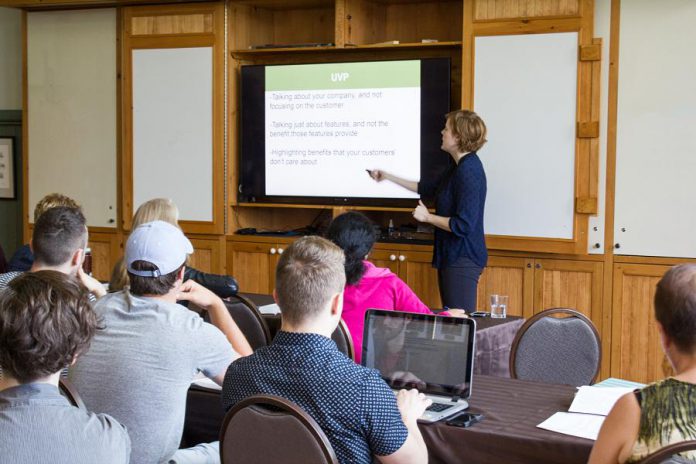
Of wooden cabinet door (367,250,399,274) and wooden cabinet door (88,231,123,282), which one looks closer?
wooden cabinet door (367,250,399,274)

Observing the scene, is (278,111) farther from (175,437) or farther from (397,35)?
(175,437)

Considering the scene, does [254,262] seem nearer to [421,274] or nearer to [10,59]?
[421,274]

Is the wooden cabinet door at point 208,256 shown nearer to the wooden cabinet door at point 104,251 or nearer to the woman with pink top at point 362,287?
the wooden cabinet door at point 104,251

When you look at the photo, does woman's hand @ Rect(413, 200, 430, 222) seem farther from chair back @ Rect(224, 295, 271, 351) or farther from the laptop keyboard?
the laptop keyboard

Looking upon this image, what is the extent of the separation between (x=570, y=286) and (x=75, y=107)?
366 centimetres

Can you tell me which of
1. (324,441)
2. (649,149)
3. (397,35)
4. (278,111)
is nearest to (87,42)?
(278,111)

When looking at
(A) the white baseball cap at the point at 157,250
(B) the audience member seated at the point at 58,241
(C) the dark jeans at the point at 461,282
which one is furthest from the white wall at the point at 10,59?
(A) the white baseball cap at the point at 157,250

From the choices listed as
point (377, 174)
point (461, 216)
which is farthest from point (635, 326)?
point (377, 174)

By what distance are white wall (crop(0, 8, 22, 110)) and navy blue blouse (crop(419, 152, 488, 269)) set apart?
3.79 meters

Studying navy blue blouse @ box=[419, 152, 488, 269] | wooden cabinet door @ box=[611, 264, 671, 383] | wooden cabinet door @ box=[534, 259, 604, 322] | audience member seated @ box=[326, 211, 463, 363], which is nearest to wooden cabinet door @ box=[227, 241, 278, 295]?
navy blue blouse @ box=[419, 152, 488, 269]

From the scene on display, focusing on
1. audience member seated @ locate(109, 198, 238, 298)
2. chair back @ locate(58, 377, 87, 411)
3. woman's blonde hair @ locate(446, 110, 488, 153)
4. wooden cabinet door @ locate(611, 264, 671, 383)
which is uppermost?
woman's blonde hair @ locate(446, 110, 488, 153)

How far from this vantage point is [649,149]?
517 cm

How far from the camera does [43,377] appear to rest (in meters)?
1.76

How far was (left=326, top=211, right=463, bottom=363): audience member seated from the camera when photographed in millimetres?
3514
